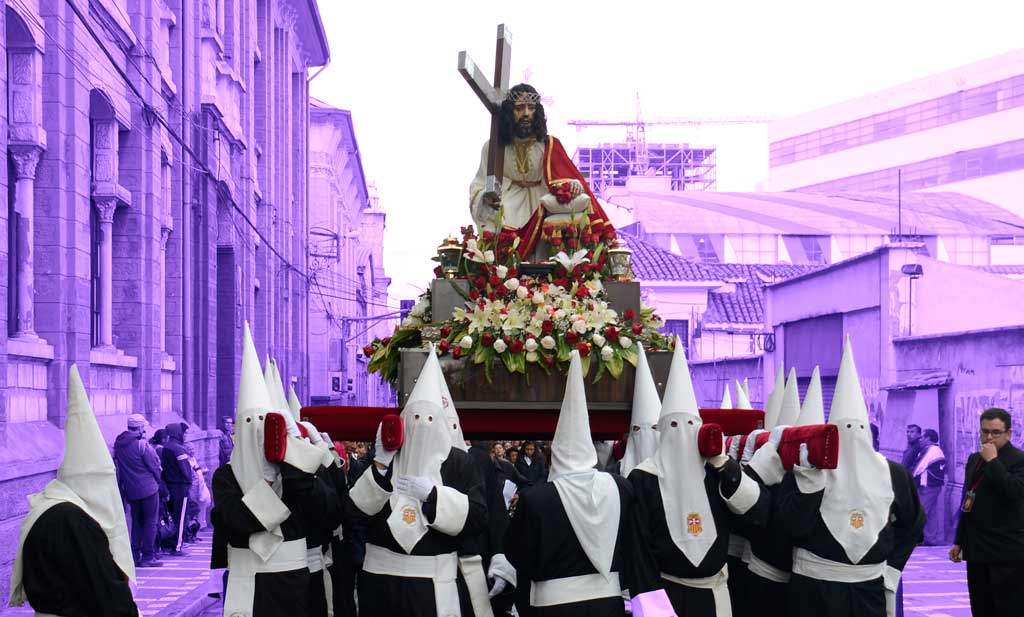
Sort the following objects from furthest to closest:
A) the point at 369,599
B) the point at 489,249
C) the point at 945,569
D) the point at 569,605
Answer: the point at 945,569 < the point at 489,249 < the point at 369,599 < the point at 569,605

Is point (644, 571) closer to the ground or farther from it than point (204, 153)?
closer to the ground

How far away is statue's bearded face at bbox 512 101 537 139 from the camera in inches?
346

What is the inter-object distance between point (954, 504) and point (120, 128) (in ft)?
34.7

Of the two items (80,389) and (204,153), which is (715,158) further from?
(80,389)

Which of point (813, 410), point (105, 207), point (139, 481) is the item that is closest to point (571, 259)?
point (813, 410)

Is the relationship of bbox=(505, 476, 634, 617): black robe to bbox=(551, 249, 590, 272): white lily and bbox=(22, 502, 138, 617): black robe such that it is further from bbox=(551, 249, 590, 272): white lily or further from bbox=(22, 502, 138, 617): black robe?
bbox=(551, 249, 590, 272): white lily

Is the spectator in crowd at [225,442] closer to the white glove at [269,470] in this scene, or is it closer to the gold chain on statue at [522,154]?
the gold chain on statue at [522,154]

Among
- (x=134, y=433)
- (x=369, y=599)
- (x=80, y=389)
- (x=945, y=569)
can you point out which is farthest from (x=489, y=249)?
(x=945, y=569)

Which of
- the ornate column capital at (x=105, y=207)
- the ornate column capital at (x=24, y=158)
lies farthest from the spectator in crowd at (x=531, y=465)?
the ornate column capital at (x=24, y=158)

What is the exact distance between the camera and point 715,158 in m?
56.9

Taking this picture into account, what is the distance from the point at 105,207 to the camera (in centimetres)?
1146

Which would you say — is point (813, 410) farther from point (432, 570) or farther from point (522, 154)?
point (522, 154)

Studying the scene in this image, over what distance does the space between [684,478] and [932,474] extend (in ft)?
32.0

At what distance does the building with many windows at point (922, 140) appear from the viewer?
3616cm
